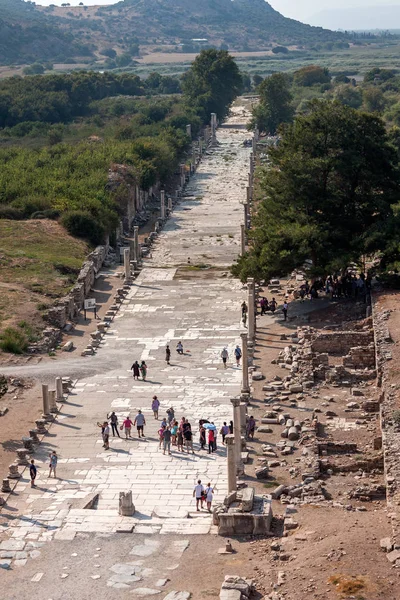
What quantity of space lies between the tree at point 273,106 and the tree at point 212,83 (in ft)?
22.7

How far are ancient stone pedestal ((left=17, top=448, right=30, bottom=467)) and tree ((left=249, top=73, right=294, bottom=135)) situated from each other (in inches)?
3342

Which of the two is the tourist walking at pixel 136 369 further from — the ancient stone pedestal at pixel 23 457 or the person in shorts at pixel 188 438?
the ancient stone pedestal at pixel 23 457

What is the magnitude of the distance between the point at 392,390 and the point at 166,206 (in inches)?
2073

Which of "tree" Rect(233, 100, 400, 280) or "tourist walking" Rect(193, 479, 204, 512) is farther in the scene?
"tree" Rect(233, 100, 400, 280)

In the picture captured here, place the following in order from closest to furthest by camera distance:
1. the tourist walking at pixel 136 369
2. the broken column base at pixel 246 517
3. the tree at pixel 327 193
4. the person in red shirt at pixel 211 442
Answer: the broken column base at pixel 246 517, the person in red shirt at pixel 211 442, the tourist walking at pixel 136 369, the tree at pixel 327 193

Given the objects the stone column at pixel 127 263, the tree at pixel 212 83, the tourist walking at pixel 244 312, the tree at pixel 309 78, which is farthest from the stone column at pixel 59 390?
the tree at pixel 309 78

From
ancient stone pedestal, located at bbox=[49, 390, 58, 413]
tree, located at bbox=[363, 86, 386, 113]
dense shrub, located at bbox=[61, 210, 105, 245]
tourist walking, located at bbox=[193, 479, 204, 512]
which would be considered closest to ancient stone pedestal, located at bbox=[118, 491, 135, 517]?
tourist walking, located at bbox=[193, 479, 204, 512]

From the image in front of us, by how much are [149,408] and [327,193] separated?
58.2ft

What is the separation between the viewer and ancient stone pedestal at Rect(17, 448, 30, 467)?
1567 inches

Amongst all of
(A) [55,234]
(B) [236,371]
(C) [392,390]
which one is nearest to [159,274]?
(A) [55,234]

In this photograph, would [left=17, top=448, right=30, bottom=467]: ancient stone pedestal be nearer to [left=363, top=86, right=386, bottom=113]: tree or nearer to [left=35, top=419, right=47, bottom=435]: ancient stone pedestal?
[left=35, top=419, right=47, bottom=435]: ancient stone pedestal

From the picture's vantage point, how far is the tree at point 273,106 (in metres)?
122

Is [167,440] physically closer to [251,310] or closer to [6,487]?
[6,487]

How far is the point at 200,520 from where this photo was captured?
35281 millimetres
